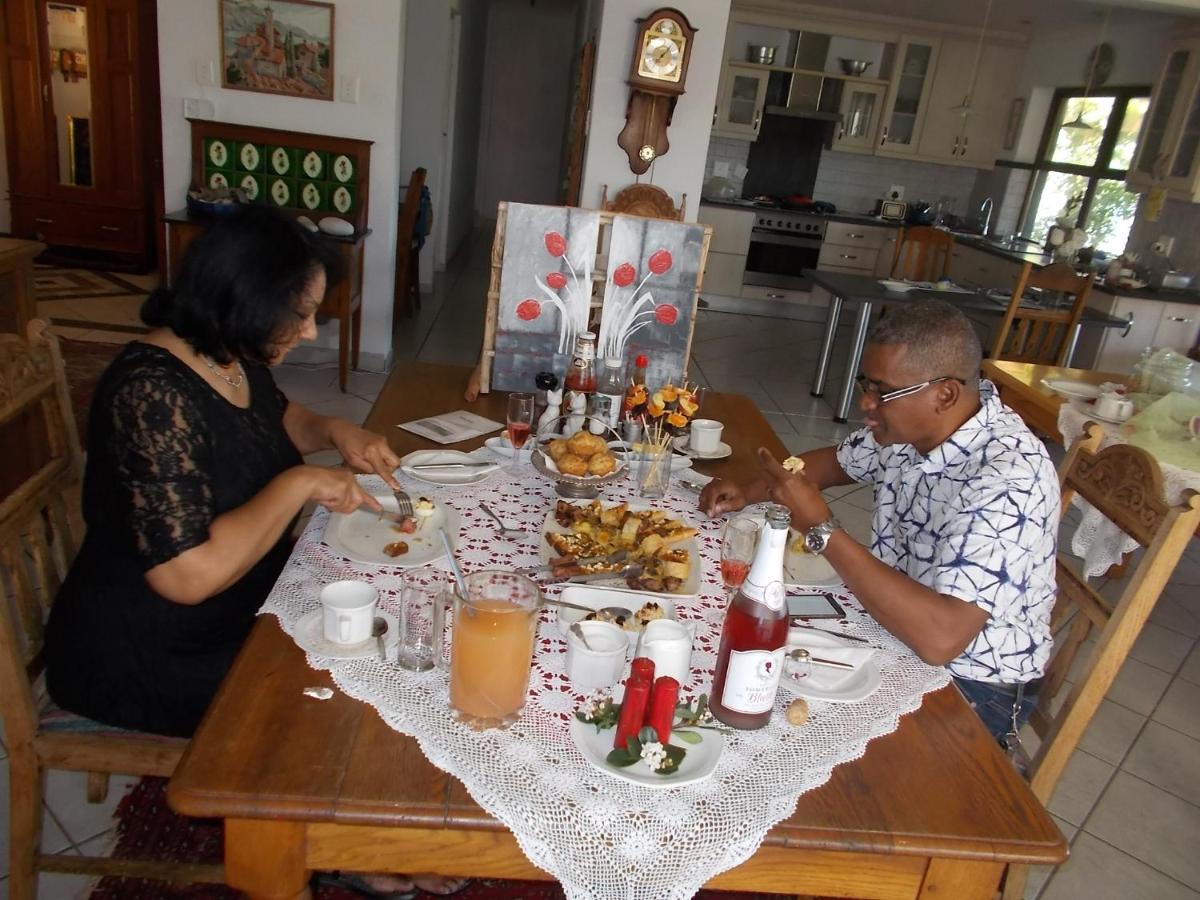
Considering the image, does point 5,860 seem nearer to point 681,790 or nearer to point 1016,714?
point 681,790

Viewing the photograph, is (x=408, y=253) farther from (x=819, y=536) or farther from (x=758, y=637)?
(x=758, y=637)

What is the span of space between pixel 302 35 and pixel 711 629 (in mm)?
4112

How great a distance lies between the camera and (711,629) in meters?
1.36

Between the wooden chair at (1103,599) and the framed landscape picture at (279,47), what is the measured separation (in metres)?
4.02

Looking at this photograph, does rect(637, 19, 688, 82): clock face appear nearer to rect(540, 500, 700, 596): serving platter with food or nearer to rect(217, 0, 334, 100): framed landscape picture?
rect(217, 0, 334, 100): framed landscape picture

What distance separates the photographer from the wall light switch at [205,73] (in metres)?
4.38

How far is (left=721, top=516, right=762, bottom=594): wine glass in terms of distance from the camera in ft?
4.90

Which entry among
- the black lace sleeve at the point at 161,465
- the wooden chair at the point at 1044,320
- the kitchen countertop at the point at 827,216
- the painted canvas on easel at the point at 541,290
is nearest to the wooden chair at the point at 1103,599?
the painted canvas on easel at the point at 541,290

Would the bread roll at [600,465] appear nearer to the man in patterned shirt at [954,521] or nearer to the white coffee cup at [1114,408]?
the man in patterned shirt at [954,521]

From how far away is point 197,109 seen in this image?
4426 mm

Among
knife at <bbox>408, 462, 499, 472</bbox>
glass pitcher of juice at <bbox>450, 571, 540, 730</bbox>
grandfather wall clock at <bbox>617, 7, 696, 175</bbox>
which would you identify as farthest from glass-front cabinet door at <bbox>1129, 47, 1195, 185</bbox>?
glass pitcher of juice at <bbox>450, 571, 540, 730</bbox>

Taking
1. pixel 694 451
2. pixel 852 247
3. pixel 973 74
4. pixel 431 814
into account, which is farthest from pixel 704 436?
pixel 973 74

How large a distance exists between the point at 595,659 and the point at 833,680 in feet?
1.18

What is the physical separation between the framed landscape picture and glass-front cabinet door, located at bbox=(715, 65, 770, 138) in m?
3.79
